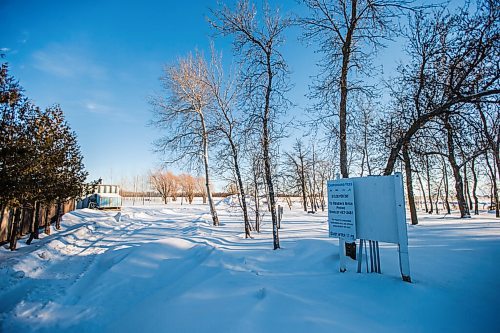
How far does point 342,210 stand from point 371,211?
585 millimetres

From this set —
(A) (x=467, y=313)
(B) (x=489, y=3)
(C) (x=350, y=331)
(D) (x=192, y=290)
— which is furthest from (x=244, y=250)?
(B) (x=489, y=3)

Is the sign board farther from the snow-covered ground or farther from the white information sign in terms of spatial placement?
the snow-covered ground

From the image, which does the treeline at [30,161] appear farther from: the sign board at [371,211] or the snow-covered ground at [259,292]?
the sign board at [371,211]

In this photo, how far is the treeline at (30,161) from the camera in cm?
733

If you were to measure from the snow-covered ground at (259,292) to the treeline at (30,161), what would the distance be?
261 centimetres

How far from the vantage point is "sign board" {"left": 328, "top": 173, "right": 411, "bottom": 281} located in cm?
392

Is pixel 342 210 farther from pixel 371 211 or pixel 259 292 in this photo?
pixel 259 292

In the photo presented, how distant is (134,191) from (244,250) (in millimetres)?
81185

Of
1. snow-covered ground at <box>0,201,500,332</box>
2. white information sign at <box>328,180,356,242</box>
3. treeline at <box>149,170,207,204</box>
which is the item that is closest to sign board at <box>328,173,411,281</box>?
white information sign at <box>328,180,356,242</box>

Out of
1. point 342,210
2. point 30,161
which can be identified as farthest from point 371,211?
point 30,161

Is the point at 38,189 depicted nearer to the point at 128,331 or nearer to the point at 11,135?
the point at 11,135

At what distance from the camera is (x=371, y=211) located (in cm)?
436

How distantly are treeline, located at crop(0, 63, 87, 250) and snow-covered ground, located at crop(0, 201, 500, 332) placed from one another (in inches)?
103

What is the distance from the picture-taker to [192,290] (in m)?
4.34
